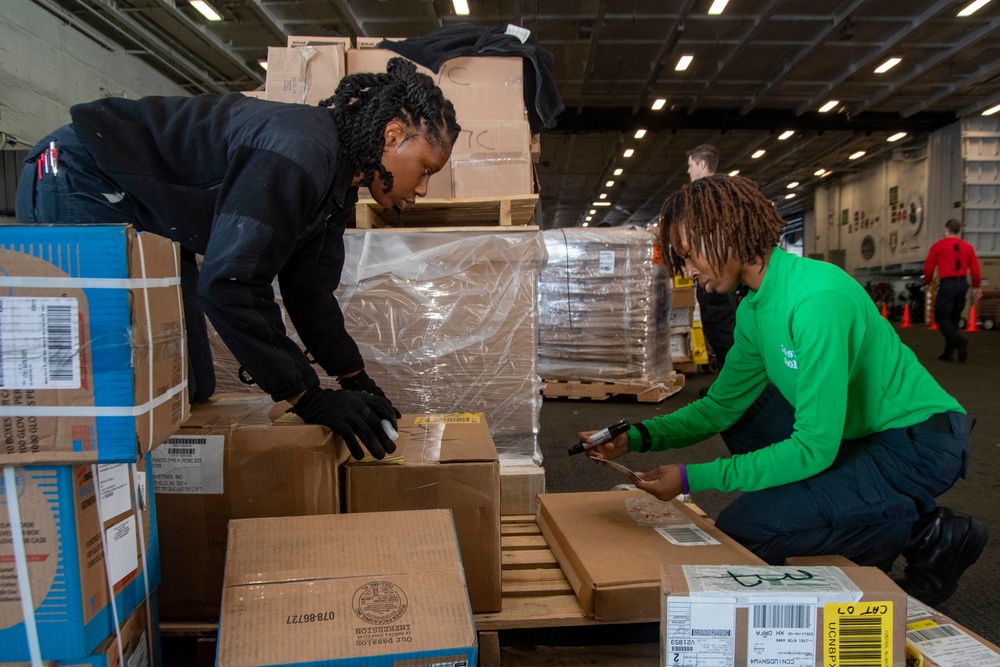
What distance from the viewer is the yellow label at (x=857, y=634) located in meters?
0.92

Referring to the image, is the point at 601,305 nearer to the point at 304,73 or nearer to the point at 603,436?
the point at 304,73

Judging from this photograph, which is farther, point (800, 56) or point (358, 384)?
point (800, 56)

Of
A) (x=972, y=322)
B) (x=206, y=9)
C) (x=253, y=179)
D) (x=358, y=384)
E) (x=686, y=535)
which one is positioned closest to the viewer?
(x=253, y=179)

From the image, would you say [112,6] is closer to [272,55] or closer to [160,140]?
[272,55]

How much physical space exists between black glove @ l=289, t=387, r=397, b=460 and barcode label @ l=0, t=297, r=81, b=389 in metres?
0.55

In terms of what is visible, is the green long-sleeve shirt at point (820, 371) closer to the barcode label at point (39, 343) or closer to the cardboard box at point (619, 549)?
the cardboard box at point (619, 549)

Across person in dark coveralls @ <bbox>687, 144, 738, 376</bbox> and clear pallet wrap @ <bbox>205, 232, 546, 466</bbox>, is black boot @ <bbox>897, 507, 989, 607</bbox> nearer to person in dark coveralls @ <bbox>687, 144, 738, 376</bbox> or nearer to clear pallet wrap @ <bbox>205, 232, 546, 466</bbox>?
clear pallet wrap @ <bbox>205, 232, 546, 466</bbox>

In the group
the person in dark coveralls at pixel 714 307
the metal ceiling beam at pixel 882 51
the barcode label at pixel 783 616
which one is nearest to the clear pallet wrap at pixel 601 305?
the person in dark coveralls at pixel 714 307

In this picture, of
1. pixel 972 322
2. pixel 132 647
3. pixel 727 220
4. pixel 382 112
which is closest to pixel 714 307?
pixel 727 220

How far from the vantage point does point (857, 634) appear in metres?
0.93

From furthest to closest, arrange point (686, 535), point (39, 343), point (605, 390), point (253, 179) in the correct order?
point (605, 390), point (686, 535), point (253, 179), point (39, 343)

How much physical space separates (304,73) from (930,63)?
1087 cm

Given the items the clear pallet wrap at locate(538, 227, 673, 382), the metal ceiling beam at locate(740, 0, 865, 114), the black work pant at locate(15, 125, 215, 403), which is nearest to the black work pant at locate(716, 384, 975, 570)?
the black work pant at locate(15, 125, 215, 403)

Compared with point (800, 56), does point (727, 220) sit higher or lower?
lower
